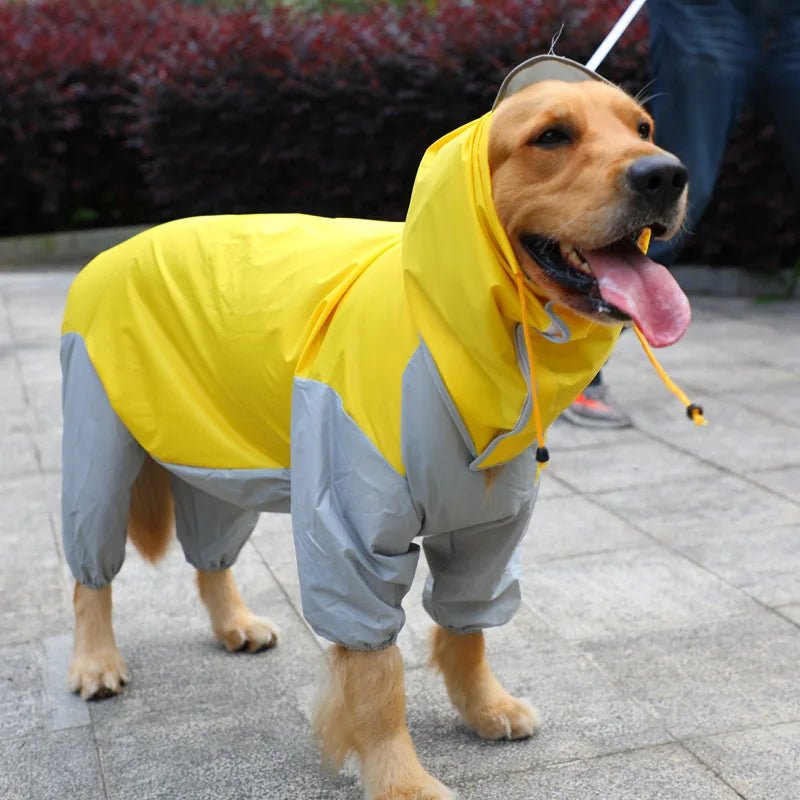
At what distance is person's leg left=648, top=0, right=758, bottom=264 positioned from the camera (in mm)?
5340

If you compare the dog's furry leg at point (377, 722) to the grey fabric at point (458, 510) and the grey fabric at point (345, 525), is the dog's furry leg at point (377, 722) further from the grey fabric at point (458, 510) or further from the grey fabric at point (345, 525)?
the grey fabric at point (458, 510)

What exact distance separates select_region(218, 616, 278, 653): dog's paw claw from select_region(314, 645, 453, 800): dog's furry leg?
85cm

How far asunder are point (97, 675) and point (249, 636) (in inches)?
18.3

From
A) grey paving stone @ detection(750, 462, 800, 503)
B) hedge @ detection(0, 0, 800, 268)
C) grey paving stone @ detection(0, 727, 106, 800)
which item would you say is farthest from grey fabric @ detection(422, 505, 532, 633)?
hedge @ detection(0, 0, 800, 268)

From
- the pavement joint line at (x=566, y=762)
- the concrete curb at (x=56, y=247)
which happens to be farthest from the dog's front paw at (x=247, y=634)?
the concrete curb at (x=56, y=247)

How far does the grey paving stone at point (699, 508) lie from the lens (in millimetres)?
4410

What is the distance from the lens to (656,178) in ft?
7.48

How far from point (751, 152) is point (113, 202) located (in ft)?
21.9

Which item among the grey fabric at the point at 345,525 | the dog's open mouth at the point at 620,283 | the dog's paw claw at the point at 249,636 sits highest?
the dog's open mouth at the point at 620,283

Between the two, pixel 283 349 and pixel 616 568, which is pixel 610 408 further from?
pixel 283 349

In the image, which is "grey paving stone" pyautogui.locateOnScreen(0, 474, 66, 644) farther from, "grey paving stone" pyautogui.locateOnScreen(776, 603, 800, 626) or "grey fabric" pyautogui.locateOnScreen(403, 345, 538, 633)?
"grey paving stone" pyautogui.locateOnScreen(776, 603, 800, 626)

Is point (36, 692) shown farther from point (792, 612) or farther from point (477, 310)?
point (792, 612)

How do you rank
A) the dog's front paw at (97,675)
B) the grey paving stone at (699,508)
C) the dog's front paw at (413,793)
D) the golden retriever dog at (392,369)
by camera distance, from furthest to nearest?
the grey paving stone at (699,508) → the dog's front paw at (97,675) → the dog's front paw at (413,793) → the golden retriever dog at (392,369)

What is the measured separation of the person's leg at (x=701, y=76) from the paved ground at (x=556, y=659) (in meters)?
1.27
